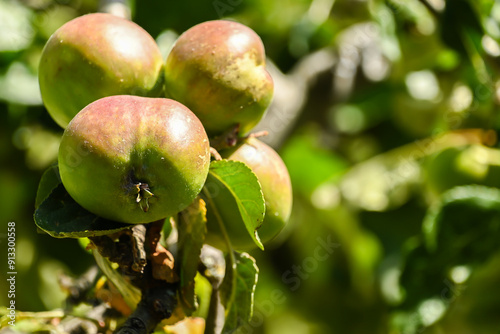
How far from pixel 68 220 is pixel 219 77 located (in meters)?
0.34

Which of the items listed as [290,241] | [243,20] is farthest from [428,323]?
[243,20]

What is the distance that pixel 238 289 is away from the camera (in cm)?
108

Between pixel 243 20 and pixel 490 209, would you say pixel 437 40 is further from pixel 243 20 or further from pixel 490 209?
pixel 490 209

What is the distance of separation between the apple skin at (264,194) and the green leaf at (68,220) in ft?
0.75

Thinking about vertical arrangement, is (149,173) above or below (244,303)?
above

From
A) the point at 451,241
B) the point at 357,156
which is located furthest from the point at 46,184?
the point at 357,156

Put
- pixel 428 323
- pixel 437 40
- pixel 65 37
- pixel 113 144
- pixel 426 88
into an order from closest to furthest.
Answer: pixel 113 144 < pixel 65 37 < pixel 428 323 < pixel 437 40 < pixel 426 88

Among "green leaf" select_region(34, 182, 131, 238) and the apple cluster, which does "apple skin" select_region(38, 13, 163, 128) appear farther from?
"green leaf" select_region(34, 182, 131, 238)

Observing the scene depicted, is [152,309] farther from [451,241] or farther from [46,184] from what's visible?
[451,241]

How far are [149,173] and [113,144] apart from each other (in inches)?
2.5

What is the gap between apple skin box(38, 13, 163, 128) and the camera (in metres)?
0.97

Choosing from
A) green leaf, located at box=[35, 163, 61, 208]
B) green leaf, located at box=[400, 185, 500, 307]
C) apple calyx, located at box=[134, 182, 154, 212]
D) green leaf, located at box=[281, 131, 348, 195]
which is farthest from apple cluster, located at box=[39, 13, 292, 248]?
green leaf, located at box=[281, 131, 348, 195]

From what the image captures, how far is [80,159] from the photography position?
829mm

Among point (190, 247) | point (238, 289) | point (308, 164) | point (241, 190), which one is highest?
point (241, 190)
